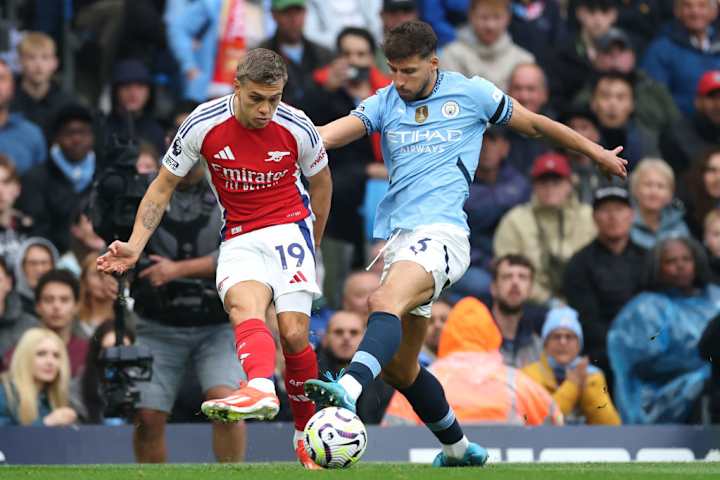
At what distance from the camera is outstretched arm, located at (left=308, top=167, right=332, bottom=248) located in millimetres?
10062

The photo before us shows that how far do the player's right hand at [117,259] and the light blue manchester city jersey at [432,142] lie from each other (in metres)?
1.51

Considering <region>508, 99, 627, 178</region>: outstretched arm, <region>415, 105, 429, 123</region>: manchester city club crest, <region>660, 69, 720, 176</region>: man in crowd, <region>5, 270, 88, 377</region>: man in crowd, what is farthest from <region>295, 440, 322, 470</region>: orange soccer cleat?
<region>660, 69, 720, 176</region>: man in crowd

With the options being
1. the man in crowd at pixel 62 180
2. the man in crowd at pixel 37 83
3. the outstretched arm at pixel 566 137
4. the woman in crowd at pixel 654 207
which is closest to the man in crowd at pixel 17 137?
the man in crowd at pixel 62 180

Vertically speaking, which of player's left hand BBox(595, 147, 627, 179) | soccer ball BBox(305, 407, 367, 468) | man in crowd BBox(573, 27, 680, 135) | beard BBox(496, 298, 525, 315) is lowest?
soccer ball BBox(305, 407, 367, 468)

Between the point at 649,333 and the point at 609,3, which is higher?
the point at 609,3

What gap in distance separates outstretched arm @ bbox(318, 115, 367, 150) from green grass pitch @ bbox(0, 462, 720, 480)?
191cm

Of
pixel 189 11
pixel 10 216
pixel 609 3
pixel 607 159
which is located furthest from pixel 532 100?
pixel 607 159

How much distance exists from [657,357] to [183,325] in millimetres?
4352

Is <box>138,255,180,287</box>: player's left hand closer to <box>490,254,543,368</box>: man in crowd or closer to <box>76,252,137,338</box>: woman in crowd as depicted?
<box>76,252,137,338</box>: woman in crowd

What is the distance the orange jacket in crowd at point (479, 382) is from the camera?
12.6 metres

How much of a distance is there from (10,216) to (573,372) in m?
5.11

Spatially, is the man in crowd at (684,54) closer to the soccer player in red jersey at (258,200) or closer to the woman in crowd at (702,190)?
the woman in crowd at (702,190)

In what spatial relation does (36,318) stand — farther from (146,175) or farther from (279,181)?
(279,181)

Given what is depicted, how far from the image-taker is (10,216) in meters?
14.9
